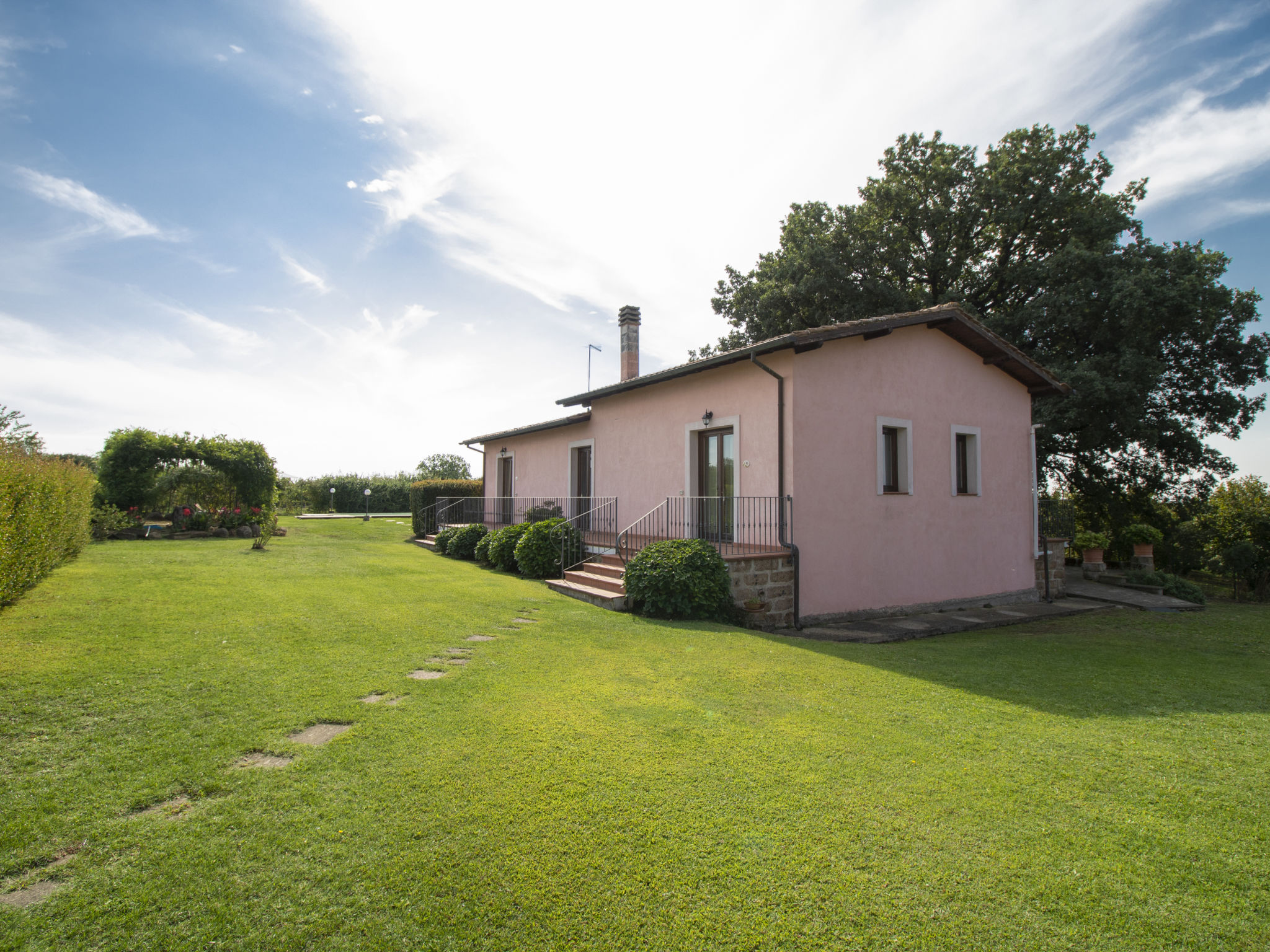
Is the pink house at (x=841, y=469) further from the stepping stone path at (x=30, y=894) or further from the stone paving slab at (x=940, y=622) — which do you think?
the stepping stone path at (x=30, y=894)

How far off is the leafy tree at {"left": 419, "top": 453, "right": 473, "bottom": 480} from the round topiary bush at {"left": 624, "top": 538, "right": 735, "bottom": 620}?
→ 39.5 meters

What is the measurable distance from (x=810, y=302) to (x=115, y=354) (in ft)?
58.4

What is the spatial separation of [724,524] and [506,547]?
15.8ft

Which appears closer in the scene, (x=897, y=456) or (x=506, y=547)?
(x=897, y=456)

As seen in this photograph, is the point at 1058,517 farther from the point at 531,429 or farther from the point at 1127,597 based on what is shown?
the point at 531,429

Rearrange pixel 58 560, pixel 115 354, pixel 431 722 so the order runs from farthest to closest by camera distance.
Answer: pixel 115 354, pixel 58 560, pixel 431 722

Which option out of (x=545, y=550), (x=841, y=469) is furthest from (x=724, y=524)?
(x=545, y=550)

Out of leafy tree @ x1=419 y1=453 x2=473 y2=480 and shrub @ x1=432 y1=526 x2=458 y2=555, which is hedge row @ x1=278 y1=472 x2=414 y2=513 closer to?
leafy tree @ x1=419 y1=453 x2=473 y2=480

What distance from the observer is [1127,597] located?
1166cm

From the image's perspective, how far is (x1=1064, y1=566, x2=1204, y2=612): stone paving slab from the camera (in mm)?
11102

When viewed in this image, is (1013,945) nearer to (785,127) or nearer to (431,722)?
(431,722)

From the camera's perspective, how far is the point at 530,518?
553 inches

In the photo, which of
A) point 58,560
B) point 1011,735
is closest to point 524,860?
point 1011,735

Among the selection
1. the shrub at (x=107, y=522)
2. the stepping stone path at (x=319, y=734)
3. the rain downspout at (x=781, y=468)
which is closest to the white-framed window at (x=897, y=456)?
the rain downspout at (x=781, y=468)
